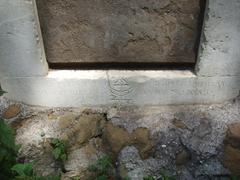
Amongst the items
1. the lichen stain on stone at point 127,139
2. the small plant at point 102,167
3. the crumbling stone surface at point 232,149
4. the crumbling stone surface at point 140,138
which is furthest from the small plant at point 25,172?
the crumbling stone surface at point 232,149

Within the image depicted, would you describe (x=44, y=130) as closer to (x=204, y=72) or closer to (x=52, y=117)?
(x=52, y=117)

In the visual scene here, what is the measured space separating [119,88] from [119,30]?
1.00 feet

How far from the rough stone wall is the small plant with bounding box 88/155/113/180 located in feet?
1.62

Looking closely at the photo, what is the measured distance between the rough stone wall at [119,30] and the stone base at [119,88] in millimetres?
83

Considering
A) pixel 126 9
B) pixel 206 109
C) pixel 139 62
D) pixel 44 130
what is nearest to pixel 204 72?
pixel 206 109

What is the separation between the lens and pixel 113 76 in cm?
182

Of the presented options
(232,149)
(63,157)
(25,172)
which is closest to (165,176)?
(232,149)

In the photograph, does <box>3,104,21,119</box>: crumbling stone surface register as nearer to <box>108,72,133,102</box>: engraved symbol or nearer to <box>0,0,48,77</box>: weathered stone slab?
<box>0,0,48,77</box>: weathered stone slab

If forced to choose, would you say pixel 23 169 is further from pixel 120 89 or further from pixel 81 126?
pixel 120 89

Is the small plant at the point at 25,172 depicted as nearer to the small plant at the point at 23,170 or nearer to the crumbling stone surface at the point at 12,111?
the small plant at the point at 23,170

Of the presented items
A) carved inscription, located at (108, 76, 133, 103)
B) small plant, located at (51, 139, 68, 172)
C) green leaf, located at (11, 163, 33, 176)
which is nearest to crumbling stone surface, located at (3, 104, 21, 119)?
small plant, located at (51, 139, 68, 172)

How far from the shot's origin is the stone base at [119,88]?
5.98ft

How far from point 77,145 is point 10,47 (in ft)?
1.89

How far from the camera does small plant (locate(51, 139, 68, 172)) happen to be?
1.70m
